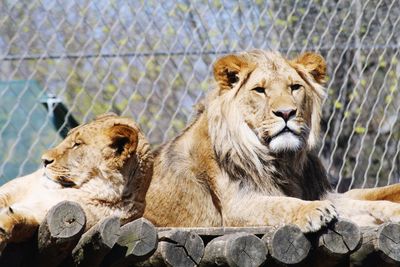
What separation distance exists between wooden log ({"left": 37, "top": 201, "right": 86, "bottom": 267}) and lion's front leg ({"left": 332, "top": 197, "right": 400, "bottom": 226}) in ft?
5.32

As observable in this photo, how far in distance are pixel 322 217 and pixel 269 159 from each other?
854 millimetres

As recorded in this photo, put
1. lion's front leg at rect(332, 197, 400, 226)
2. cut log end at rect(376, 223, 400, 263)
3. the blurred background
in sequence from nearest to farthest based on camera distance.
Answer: cut log end at rect(376, 223, 400, 263) < lion's front leg at rect(332, 197, 400, 226) < the blurred background

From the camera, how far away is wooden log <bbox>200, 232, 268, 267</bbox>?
3.40 m

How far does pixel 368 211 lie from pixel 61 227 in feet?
5.80

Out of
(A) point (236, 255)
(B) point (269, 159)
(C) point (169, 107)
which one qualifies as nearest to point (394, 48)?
(C) point (169, 107)

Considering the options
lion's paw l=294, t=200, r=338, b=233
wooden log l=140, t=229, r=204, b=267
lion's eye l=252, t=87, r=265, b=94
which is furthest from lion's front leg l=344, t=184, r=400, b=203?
wooden log l=140, t=229, r=204, b=267

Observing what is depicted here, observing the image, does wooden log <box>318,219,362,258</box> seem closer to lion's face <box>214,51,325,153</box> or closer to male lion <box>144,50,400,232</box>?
male lion <box>144,50,400,232</box>

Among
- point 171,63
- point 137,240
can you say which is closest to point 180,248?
point 137,240

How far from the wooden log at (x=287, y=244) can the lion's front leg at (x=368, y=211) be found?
2.84 feet

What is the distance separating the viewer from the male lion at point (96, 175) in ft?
11.4

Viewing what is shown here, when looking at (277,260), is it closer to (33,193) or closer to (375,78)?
(33,193)

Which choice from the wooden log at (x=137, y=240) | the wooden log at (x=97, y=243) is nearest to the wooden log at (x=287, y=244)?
the wooden log at (x=137, y=240)

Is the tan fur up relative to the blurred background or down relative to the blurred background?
down

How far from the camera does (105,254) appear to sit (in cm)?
324
